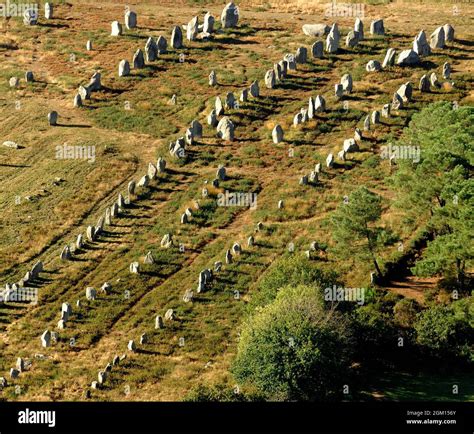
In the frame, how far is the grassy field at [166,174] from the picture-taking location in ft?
263

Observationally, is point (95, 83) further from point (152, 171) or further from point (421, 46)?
point (421, 46)

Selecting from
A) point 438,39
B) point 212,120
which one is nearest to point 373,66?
point 438,39

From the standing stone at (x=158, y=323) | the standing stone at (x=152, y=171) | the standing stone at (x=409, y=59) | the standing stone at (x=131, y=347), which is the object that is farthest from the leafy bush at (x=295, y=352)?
the standing stone at (x=409, y=59)

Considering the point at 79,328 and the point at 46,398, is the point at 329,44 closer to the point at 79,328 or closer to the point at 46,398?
the point at 79,328

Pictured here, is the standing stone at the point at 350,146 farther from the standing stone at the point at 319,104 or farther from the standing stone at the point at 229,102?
the standing stone at the point at 229,102

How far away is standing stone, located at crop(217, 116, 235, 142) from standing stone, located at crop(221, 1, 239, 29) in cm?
3023

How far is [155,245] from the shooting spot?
9306cm

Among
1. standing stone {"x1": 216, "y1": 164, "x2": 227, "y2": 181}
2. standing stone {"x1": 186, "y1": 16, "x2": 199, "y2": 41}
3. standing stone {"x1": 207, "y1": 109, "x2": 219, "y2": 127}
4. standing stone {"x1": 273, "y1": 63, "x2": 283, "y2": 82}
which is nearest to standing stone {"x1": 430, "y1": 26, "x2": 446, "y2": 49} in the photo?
standing stone {"x1": 273, "y1": 63, "x2": 283, "y2": 82}

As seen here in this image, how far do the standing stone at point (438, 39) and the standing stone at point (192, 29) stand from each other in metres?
28.9

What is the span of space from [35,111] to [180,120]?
16.8m

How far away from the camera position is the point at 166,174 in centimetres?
10456

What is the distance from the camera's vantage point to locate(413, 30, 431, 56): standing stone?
121438mm

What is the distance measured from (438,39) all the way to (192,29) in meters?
30.2

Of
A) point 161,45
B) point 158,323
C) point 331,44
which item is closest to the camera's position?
point 158,323
